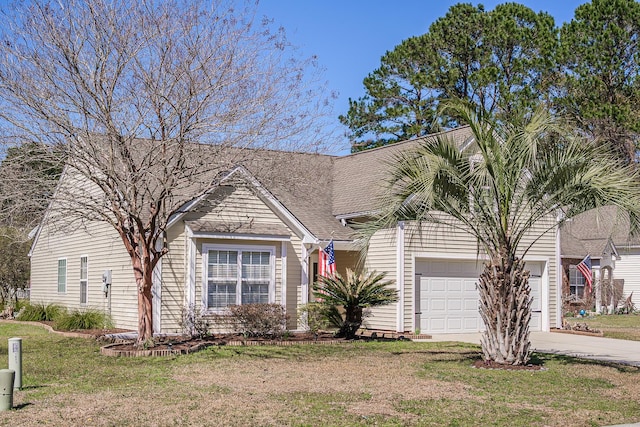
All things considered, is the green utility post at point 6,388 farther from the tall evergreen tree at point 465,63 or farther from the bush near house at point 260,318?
the tall evergreen tree at point 465,63

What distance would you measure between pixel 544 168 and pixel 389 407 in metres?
5.88

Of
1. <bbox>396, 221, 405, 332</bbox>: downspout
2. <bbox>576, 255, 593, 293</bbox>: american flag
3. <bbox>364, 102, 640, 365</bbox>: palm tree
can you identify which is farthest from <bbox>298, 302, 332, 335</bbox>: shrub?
<bbox>576, 255, 593, 293</bbox>: american flag

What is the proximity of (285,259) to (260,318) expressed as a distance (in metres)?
2.67

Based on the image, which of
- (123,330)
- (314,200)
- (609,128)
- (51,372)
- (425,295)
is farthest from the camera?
(609,128)

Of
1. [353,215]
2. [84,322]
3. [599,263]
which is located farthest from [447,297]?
[599,263]

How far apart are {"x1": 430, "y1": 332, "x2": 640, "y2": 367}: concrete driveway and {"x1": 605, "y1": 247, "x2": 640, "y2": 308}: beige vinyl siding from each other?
16645 millimetres

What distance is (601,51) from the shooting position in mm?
38875

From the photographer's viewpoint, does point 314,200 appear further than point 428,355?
Yes

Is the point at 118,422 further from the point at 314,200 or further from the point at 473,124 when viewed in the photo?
the point at 314,200

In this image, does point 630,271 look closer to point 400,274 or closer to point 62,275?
point 400,274

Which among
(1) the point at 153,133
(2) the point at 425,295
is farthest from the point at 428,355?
(1) the point at 153,133

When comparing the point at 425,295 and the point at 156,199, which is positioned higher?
the point at 156,199

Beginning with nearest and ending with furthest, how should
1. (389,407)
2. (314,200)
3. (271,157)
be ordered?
1. (389,407)
2. (271,157)
3. (314,200)

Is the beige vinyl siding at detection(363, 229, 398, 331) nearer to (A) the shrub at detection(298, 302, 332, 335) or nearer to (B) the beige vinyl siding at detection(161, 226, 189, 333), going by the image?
(A) the shrub at detection(298, 302, 332, 335)
